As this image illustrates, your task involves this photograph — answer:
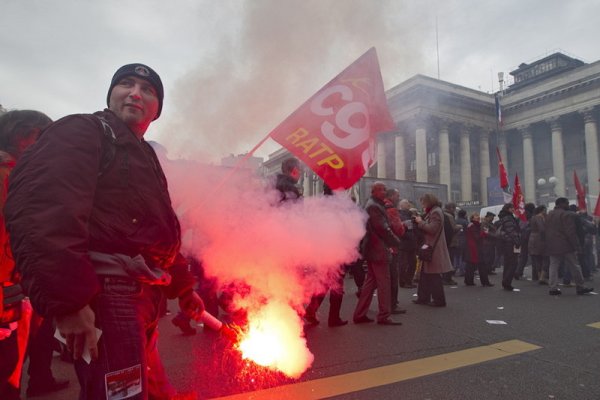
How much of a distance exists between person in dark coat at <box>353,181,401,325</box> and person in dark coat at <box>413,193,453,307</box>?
1.62 m

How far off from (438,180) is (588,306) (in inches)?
1214

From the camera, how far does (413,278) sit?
31.7 feet

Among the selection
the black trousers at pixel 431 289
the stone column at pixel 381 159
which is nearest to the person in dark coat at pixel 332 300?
the black trousers at pixel 431 289

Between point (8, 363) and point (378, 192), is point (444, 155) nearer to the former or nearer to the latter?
point (378, 192)

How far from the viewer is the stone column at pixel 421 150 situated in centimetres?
3447

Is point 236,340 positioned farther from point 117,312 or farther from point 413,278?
point 413,278

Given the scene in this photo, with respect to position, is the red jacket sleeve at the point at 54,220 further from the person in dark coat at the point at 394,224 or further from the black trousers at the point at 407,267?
the black trousers at the point at 407,267

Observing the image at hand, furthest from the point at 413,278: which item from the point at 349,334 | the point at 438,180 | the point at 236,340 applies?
the point at 438,180

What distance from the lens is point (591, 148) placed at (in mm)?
34375

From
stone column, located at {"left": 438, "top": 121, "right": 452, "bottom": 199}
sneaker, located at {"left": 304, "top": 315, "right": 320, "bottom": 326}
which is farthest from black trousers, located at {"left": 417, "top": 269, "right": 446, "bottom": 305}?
stone column, located at {"left": 438, "top": 121, "right": 452, "bottom": 199}

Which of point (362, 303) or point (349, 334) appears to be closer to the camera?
point (349, 334)

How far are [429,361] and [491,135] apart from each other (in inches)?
1681

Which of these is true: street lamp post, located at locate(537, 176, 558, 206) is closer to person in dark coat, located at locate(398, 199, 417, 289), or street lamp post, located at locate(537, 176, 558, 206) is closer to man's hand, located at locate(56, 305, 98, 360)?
person in dark coat, located at locate(398, 199, 417, 289)

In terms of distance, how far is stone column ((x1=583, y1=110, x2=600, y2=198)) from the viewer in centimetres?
3406
